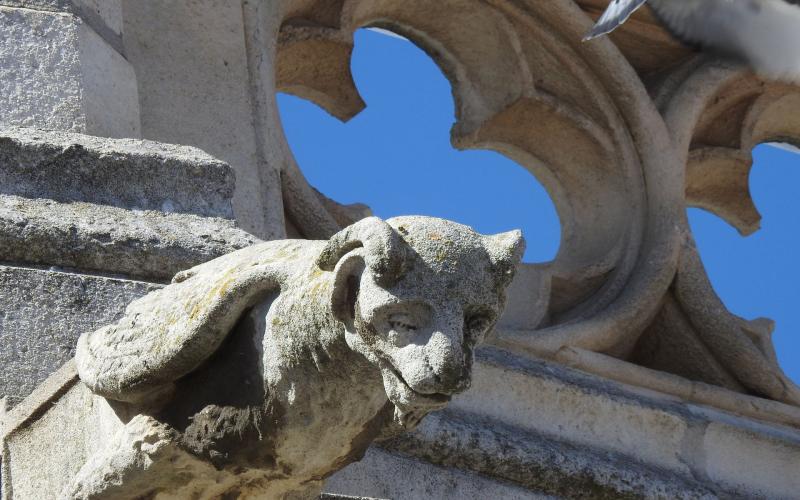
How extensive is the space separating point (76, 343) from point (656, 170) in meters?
2.78

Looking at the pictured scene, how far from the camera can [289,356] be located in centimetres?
247

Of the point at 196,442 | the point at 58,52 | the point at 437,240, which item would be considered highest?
the point at 58,52

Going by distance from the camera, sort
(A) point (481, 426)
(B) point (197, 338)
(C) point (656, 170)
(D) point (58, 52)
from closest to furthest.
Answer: (B) point (197, 338) < (D) point (58, 52) < (A) point (481, 426) < (C) point (656, 170)

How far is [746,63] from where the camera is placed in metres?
5.97

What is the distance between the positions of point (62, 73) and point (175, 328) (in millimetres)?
1122

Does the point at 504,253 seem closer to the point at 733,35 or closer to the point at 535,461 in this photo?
the point at 535,461

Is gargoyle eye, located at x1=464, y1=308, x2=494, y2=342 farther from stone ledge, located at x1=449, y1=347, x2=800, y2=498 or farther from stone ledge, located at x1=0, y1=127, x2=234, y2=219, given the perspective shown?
stone ledge, located at x1=449, y1=347, x2=800, y2=498

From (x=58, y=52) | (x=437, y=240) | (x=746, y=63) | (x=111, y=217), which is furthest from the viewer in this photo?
(x=746, y=63)

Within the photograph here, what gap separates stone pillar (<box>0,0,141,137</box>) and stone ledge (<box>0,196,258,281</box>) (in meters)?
0.34

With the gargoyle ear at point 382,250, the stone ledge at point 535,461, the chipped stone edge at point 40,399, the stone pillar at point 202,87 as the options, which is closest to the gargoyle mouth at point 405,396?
the gargoyle ear at point 382,250

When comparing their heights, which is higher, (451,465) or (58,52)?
(58,52)

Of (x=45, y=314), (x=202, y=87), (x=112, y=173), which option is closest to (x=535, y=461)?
(x=202, y=87)

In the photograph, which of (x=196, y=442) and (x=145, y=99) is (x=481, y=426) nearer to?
(x=145, y=99)

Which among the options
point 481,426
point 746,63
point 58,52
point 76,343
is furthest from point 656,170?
point 76,343
